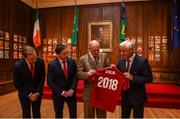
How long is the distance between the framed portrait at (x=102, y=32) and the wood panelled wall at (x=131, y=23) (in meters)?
0.17

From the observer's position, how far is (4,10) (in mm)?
6844

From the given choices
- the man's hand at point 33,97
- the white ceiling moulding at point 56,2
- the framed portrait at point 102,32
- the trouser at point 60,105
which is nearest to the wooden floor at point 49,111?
the trouser at point 60,105

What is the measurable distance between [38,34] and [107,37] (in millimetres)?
2853

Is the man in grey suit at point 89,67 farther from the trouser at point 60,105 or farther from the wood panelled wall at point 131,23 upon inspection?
the wood panelled wall at point 131,23

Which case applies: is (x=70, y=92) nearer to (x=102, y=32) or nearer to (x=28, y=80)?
(x=28, y=80)

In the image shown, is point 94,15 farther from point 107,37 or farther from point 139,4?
point 139,4

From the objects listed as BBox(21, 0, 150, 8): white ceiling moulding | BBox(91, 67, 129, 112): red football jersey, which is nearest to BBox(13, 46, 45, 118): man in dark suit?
BBox(91, 67, 129, 112): red football jersey

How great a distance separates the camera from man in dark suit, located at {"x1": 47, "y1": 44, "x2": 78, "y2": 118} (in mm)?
2676

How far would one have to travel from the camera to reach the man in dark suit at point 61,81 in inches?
105

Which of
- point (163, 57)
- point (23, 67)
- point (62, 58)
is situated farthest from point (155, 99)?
point (23, 67)

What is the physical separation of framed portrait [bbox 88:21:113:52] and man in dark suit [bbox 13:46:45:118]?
17.6ft

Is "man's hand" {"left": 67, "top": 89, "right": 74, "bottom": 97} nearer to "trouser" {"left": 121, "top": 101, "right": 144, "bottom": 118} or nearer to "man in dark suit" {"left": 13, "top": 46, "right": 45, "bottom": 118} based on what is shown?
"man in dark suit" {"left": 13, "top": 46, "right": 45, "bottom": 118}

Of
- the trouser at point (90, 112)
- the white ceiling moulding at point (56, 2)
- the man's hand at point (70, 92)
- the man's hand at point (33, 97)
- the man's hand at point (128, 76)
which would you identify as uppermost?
the white ceiling moulding at point (56, 2)

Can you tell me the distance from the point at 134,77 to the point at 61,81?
100 centimetres
